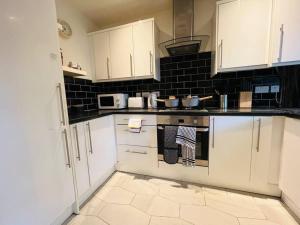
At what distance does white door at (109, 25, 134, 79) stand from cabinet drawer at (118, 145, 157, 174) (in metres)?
1.11

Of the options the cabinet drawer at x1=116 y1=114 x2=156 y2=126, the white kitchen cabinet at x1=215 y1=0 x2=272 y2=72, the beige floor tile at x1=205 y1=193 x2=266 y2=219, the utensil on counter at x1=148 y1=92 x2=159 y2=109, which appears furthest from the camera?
the utensil on counter at x1=148 y1=92 x2=159 y2=109

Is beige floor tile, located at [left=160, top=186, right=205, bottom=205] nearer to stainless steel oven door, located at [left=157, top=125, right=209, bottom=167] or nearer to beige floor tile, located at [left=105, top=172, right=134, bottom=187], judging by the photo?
stainless steel oven door, located at [left=157, top=125, right=209, bottom=167]

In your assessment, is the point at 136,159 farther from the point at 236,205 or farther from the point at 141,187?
the point at 236,205

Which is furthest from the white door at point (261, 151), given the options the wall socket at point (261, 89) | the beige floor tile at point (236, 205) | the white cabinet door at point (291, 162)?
the wall socket at point (261, 89)

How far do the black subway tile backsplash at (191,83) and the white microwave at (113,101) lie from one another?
0.19 m

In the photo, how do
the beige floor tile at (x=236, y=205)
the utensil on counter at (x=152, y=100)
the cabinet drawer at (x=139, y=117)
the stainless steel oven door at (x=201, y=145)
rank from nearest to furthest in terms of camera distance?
the beige floor tile at (x=236, y=205)
the stainless steel oven door at (x=201, y=145)
the cabinet drawer at (x=139, y=117)
the utensil on counter at (x=152, y=100)

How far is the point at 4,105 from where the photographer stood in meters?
0.83

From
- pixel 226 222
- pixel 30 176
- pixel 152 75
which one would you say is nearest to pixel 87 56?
pixel 152 75

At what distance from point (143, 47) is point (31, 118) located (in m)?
1.64

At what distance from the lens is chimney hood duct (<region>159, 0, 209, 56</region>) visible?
6.35 ft

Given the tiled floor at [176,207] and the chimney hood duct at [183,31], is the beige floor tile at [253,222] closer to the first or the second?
the tiled floor at [176,207]

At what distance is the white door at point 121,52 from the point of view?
2.15m

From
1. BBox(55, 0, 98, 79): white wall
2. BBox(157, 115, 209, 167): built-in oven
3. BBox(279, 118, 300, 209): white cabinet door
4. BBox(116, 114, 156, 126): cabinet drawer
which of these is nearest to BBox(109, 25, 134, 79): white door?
BBox(55, 0, 98, 79): white wall

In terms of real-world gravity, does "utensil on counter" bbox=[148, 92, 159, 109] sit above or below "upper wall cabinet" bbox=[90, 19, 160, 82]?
below
